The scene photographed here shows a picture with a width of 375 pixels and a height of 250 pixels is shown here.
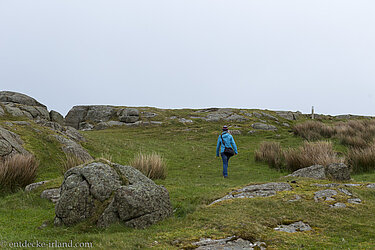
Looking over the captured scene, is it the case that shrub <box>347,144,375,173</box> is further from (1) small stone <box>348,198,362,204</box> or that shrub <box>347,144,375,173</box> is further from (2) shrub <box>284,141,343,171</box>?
(1) small stone <box>348,198,362,204</box>

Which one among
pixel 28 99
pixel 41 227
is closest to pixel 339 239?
pixel 41 227

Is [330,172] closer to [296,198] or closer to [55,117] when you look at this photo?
[296,198]

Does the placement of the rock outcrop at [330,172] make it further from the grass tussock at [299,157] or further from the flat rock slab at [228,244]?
the flat rock slab at [228,244]

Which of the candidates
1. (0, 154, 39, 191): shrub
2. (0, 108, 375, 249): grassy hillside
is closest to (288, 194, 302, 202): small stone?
(0, 108, 375, 249): grassy hillside

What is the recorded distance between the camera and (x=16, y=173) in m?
10.1

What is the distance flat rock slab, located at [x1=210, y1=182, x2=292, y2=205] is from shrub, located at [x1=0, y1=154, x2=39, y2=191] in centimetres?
696

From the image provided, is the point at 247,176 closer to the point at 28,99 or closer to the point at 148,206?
the point at 148,206

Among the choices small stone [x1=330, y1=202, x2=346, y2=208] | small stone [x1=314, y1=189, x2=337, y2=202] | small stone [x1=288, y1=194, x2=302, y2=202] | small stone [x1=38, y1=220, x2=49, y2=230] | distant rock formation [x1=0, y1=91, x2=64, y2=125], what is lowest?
small stone [x1=38, y1=220, x2=49, y2=230]

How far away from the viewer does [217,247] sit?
4793 mm

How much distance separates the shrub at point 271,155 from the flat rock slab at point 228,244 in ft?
34.4

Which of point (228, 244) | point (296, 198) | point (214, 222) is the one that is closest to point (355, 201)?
point (296, 198)

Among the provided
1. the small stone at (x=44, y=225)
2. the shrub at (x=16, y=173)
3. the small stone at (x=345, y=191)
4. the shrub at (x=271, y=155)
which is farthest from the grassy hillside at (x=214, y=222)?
the shrub at (x=271, y=155)

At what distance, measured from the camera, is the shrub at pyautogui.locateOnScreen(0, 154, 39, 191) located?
31.9 feet

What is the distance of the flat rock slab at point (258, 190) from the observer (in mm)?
7770
